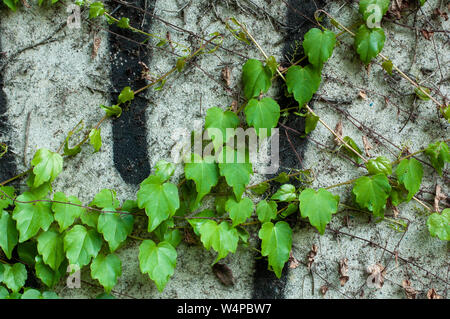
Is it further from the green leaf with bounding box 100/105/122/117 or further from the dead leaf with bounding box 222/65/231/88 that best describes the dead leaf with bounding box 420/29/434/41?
the green leaf with bounding box 100/105/122/117

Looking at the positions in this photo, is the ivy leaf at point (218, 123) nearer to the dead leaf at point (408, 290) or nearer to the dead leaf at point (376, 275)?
the dead leaf at point (376, 275)

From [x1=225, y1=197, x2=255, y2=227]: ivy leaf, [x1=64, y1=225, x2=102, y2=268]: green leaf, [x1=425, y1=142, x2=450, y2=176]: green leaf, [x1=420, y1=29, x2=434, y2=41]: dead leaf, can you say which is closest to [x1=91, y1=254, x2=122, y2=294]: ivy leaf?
[x1=64, y1=225, x2=102, y2=268]: green leaf

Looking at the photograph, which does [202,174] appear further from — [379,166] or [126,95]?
[379,166]

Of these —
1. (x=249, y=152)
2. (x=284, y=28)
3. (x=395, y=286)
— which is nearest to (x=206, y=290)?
(x=249, y=152)

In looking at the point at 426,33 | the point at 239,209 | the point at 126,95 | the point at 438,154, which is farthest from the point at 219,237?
the point at 426,33

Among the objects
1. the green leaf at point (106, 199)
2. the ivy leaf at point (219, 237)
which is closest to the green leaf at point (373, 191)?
the ivy leaf at point (219, 237)

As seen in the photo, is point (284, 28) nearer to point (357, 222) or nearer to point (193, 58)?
point (193, 58)
